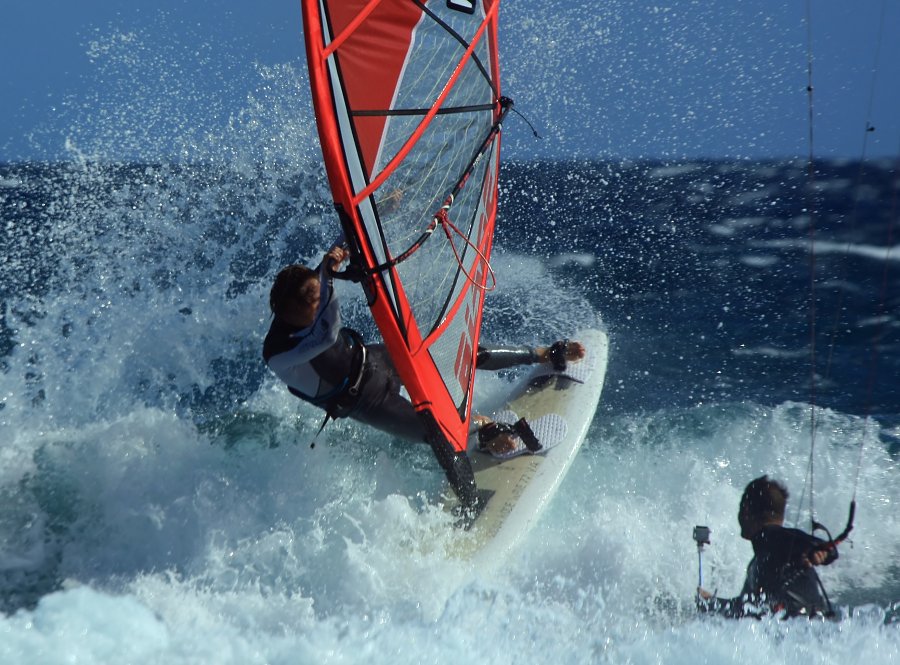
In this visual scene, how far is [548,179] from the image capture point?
465 inches

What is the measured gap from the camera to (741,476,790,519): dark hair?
11.4 feet

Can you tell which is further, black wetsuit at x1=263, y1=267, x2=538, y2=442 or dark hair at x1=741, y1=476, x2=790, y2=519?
dark hair at x1=741, y1=476, x2=790, y2=519

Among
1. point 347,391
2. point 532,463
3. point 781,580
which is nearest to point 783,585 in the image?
point 781,580

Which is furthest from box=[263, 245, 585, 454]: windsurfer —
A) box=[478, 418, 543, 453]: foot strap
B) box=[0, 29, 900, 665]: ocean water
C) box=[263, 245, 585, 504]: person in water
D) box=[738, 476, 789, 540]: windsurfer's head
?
box=[738, 476, 789, 540]: windsurfer's head

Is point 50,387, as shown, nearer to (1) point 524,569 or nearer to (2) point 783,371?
(1) point 524,569

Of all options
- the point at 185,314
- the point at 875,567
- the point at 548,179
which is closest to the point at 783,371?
the point at 875,567

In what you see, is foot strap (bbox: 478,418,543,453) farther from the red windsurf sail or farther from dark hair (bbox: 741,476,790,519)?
dark hair (bbox: 741,476,790,519)

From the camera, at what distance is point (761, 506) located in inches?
137

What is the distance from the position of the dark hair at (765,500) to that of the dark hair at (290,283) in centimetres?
221

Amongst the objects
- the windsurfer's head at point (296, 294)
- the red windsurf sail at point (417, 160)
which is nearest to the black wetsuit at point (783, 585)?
the red windsurf sail at point (417, 160)

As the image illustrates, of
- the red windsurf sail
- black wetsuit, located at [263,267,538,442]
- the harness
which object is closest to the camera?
the red windsurf sail

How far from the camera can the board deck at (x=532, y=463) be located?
3877mm

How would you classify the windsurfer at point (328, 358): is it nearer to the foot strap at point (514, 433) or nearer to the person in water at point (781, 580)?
the foot strap at point (514, 433)

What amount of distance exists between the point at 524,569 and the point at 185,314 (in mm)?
3131
